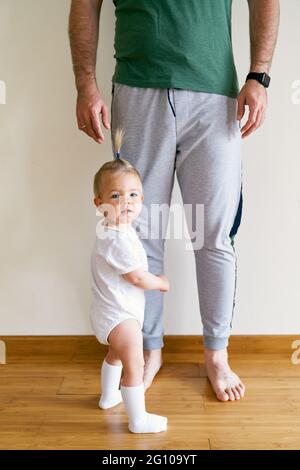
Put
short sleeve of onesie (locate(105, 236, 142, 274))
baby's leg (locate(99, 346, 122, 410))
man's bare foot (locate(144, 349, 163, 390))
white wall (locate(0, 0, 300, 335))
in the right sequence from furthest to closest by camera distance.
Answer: white wall (locate(0, 0, 300, 335)) < man's bare foot (locate(144, 349, 163, 390)) < baby's leg (locate(99, 346, 122, 410)) < short sleeve of onesie (locate(105, 236, 142, 274))

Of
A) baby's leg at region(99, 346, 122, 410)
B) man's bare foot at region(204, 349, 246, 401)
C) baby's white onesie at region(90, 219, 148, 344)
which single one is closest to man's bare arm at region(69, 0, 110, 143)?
baby's white onesie at region(90, 219, 148, 344)

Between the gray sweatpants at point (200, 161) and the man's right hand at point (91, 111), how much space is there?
6 centimetres

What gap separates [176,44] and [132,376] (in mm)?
859

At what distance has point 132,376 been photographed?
1.28 meters

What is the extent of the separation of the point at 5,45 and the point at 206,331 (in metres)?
1.10

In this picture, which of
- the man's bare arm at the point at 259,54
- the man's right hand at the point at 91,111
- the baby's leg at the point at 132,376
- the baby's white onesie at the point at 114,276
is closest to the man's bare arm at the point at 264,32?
the man's bare arm at the point at 259,54

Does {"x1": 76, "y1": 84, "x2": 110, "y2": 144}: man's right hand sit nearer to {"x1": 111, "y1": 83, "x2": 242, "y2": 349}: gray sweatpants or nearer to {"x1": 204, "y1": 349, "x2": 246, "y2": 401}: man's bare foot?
{"x1": 111, "y1": 83, "x2": 242, "y2": 349}: gray sweatpants

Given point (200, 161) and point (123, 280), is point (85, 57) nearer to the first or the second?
point (200, 161)

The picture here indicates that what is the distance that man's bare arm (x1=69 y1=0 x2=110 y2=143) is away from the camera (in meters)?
1.43

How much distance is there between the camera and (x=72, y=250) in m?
1.80

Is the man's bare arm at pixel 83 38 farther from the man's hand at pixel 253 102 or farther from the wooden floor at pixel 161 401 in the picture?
the wooden floor at pixel 161 401

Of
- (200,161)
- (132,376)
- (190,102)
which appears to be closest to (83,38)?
(190,102)

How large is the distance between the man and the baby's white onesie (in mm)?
261

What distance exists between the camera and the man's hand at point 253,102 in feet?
4.67
